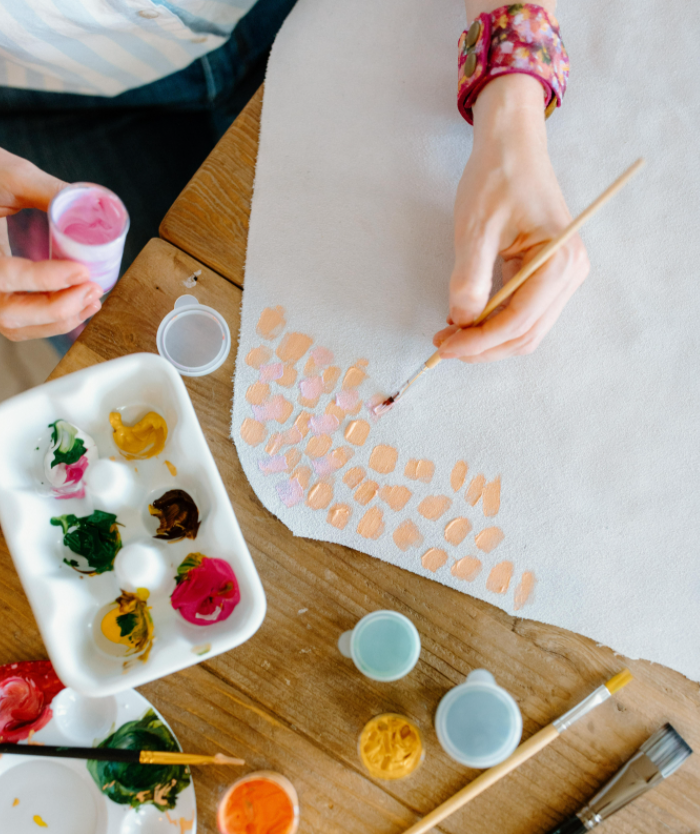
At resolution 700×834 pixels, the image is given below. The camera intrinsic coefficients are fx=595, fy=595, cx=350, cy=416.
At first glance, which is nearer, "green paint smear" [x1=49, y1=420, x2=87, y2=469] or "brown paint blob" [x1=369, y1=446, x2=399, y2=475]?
"green paint smear" [x1=49, y1=420, x2=87, y2=469]

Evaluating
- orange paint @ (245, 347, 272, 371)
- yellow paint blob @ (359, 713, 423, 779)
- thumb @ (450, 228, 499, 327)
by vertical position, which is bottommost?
yellow paint blob @ (359, 713, 423, 779)

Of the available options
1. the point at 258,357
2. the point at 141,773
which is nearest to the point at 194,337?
the point at 258,357

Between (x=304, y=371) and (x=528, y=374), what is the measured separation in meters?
0.22

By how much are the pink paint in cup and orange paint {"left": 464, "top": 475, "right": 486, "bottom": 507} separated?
365mm

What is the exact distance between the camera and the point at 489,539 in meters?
0.56

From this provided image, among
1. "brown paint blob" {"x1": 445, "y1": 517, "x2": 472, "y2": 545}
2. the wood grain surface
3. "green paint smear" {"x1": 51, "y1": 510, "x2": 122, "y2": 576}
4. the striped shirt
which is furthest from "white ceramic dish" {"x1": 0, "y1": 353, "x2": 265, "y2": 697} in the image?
the striped shirt

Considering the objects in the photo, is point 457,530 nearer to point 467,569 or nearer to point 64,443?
point 467,569

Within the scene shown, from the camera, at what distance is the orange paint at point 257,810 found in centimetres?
51

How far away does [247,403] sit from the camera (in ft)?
1.85

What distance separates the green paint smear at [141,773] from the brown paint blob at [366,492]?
259 millimetres

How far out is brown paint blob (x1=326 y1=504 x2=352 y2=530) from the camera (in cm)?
55

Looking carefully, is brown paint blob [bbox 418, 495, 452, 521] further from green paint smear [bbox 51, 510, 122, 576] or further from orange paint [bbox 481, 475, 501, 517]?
green paint smear [bbox 51, 510, 122, 576]

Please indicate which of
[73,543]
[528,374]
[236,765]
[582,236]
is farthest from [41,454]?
[582,236]

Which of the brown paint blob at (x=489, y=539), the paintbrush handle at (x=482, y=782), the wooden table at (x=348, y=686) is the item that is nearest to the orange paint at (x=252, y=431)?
the wooden table at (x=348, y=686)
